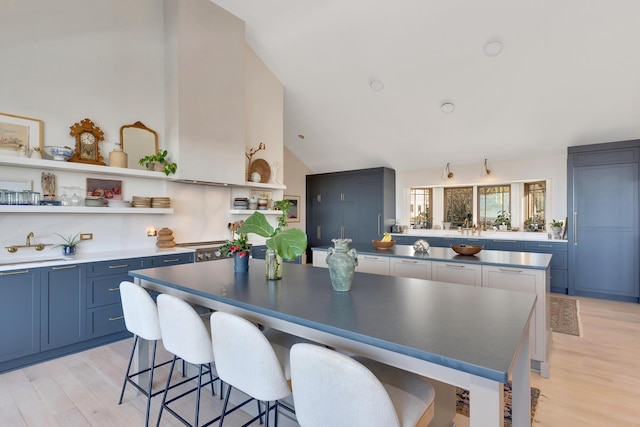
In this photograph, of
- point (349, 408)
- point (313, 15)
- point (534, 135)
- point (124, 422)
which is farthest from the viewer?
point (534, 135)

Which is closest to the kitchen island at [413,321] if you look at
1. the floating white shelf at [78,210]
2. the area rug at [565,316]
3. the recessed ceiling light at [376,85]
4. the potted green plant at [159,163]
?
the floating white shelf at [78,210]

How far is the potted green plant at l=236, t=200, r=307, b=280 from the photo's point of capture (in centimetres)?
193

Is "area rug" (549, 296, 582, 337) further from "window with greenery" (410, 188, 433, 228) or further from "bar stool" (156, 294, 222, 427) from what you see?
"bar stool" (156, 294, 222, 427)

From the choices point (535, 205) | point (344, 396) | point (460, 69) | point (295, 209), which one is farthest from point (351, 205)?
point (344, 396)

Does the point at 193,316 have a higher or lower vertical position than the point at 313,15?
lower

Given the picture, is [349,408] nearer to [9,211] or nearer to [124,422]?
[124,422]

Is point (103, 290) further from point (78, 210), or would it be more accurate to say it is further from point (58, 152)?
point (58, 152)

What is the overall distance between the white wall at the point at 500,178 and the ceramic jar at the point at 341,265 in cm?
534

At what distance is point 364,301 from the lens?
1521mm

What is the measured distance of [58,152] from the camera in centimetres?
320

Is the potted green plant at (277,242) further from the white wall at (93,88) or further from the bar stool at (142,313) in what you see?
the white wall at (93,88)

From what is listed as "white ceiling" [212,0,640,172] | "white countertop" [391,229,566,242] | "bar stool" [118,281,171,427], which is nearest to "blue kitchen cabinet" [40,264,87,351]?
"bar stool" [118,281,171,427]

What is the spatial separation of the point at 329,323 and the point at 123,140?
3823mm

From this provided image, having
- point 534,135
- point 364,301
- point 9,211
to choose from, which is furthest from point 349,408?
point 534,135
